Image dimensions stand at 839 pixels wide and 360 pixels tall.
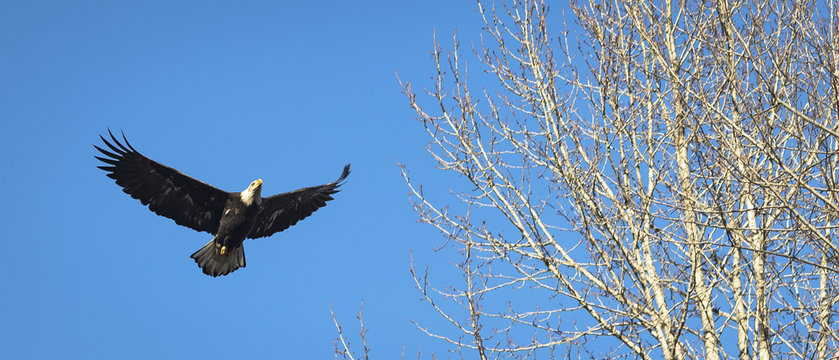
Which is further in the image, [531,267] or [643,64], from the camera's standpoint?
[643,64]

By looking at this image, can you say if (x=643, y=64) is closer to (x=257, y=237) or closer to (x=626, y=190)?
(x=626, y=190)

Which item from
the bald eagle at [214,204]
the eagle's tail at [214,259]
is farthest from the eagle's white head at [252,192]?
the eagle's tail at [214,259]

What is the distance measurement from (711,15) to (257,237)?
5934 mm

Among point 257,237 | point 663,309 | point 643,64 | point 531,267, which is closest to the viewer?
point 663,309

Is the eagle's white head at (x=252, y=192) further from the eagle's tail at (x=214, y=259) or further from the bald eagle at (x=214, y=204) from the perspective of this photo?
the eagle's tail at (x=214, y=259)

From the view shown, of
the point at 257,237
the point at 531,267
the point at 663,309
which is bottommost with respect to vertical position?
the point at 663,309

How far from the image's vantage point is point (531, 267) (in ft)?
18.8

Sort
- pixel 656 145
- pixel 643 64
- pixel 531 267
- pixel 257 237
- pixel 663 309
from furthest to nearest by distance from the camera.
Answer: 1. pixel 257 237
2. pixel 643 64
3. pixel 656 145
4. pixel 531 267
5. pixel 663 309

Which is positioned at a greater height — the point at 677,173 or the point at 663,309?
the point at 677,173

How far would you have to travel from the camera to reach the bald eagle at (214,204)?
9.07m

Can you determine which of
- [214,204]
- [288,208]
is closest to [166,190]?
[214,204]

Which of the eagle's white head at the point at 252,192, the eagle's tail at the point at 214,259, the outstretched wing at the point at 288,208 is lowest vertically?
the eagle's tail at the point at 214,259

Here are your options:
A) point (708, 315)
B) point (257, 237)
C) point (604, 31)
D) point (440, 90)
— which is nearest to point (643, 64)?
point (604, 31)

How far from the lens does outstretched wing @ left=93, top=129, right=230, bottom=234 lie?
29.4 ft
